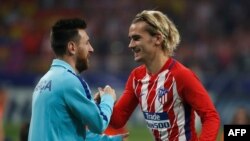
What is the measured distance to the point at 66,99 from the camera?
5066 millimetres

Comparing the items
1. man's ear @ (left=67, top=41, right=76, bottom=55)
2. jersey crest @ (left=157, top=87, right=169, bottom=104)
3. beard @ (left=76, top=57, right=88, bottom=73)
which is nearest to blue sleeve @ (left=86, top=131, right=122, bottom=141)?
jersey crest @ (left=157, top=87, right=169, bottom=104)

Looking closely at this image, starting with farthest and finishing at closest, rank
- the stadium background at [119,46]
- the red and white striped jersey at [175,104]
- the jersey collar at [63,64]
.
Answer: the stadium background at [119,46] → the red and white striped jersey at [175,104] → the jersey collar at [63,64]

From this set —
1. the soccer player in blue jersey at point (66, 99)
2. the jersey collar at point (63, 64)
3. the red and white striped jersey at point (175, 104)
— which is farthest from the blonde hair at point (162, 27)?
the jersey collar at point (63, 64)

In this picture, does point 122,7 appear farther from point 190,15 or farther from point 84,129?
point 84,129

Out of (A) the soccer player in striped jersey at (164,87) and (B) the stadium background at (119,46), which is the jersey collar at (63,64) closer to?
(A) the soccer player in striped jersey at (164,87)

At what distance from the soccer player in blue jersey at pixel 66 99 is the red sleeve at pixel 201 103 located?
0.63 meters

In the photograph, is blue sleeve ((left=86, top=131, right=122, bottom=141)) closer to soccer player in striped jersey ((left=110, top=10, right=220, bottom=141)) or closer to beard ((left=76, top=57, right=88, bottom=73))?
soccer player in striped jersey ((left=110, top=10, right=220, bottom=141))

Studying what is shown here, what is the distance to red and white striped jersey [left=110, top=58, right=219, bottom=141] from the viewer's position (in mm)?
5309

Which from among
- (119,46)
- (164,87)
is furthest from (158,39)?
(119,46)

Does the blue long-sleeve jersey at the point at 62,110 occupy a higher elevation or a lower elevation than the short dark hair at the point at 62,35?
lower

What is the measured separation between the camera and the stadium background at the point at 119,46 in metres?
15.4

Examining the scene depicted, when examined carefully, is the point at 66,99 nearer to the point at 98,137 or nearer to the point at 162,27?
the point at 98,137

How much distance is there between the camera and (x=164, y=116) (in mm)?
5508

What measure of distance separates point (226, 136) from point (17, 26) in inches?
559
